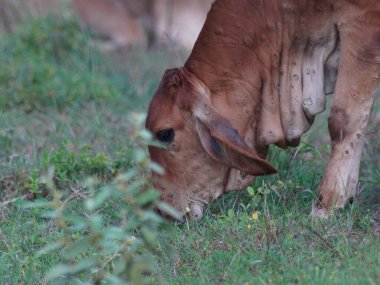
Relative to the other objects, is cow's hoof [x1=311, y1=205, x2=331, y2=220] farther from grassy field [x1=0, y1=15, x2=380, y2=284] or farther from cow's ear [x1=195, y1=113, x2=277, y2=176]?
cow's ear [x1=195, y1=113, x2=277, y2=176]

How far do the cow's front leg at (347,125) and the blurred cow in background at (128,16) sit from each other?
494 centimetres

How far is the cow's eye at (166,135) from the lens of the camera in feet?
16.6

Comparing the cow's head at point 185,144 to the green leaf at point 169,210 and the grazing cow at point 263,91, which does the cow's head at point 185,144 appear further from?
the green leaf at point 169,210

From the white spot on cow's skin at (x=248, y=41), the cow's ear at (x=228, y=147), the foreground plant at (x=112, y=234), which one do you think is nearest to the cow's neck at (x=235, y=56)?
the white spot on cow's skin at (x=248, y=41)

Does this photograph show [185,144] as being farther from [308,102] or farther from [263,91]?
[308,102]

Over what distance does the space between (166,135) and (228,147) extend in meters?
0.42

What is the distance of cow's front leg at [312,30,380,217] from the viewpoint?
4.89m

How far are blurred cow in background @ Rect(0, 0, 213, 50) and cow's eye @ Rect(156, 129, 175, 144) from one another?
474 cm

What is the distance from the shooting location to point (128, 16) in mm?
10812

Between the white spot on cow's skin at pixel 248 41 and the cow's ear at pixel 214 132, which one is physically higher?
the white spot on cow's skin at pixel 248 41

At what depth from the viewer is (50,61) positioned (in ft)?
28.2

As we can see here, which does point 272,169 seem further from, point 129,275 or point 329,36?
point 129,275

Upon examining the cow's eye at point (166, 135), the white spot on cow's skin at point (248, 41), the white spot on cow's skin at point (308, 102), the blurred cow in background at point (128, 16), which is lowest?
the blurred cow in background at point (128, 16)

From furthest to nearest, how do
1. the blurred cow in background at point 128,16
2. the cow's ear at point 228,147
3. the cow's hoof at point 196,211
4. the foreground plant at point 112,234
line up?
the blurred cow in background at point 128,16 → the cow's hoof at point 196,211 → the cow's ear at point 228,147 → the foreground plant at point 112,234
